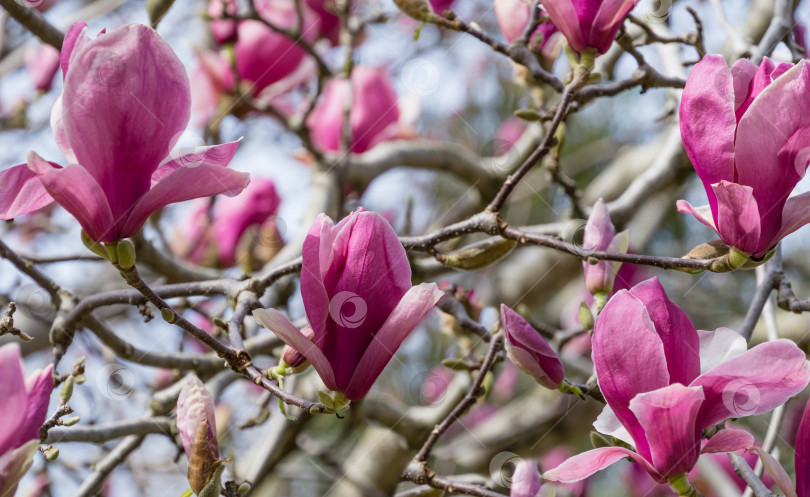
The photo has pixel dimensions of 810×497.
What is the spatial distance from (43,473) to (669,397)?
1173mm

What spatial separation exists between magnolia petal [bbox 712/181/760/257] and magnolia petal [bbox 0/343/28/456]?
55 centimetres

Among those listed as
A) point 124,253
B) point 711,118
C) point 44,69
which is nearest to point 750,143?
point 711,118

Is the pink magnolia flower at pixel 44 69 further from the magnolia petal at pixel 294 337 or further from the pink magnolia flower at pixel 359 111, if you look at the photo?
the magnolia petal at pixel 294 337

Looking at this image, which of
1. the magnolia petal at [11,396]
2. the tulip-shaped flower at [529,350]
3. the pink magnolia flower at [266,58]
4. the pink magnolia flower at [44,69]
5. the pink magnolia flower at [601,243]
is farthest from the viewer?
the pink magnolia flower at [266,58]

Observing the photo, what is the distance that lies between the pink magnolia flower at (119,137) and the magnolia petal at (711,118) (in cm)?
38

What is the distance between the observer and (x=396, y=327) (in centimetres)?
63

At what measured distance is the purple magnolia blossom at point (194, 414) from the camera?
2.28 feet

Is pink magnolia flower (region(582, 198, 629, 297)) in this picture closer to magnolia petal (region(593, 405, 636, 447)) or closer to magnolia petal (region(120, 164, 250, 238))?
magnolia petal (region(593, 405, 636, 447))

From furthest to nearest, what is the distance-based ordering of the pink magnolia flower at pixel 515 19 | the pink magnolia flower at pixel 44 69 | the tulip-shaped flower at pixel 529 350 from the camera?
the pink magnolia flower at pixel 44 69, the pink magnolia flower at pixel 515 19, the tulip-shaped flower at pixel 529 350

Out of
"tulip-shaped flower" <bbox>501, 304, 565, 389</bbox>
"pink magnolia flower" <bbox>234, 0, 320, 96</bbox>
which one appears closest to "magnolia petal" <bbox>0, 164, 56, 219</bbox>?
"tulip-shaped flower" <bbox>501, 304, 565, 389</bbox>

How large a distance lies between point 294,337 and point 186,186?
15 cm

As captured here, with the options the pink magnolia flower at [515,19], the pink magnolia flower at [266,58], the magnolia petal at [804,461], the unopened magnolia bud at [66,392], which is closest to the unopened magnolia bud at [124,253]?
the unopened magnolia bud at [66,392]

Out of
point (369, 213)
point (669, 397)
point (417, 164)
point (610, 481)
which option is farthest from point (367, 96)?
point (610, 481)

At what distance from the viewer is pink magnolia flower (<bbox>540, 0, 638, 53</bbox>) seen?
2.62 ft
